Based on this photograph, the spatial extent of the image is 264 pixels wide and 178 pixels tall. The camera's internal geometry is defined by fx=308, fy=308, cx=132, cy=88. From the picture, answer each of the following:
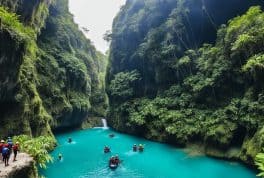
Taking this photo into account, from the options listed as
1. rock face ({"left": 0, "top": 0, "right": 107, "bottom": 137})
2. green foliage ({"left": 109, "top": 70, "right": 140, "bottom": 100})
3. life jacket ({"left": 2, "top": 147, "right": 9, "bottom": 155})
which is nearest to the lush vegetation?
green foliage ({"left": 109, "top": 70, "right": 140, "bottom": 100})

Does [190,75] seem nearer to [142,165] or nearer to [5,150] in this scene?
[142,165]

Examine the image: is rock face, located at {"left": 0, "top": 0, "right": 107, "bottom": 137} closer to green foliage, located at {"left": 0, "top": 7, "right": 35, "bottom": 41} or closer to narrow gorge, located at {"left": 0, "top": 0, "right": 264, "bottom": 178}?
green foliage, located at {"left": 0, "top": 7, "right": 35, "bottom": 41}

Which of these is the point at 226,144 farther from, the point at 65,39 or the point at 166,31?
the point at 65,39

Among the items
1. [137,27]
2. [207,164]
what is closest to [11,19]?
[207,164]

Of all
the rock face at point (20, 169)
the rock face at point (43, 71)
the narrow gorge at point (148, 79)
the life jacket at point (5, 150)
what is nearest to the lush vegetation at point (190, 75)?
the narrow gorge at point (148, 79)

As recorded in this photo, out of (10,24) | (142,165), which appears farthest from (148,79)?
(10,24)

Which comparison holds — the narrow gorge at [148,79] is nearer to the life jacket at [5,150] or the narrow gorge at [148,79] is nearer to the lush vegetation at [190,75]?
the lush vegetation at [190,75]
